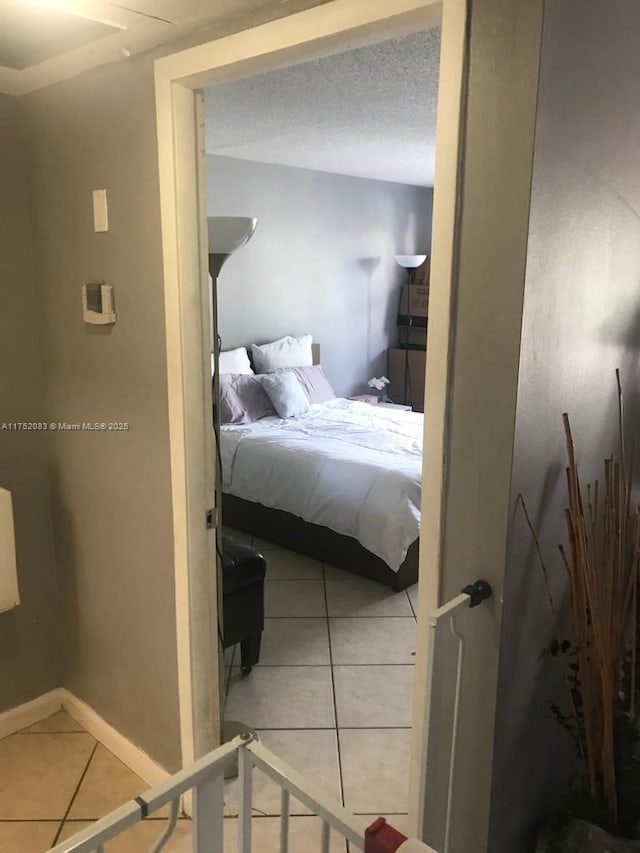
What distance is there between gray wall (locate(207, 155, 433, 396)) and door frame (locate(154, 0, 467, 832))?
3113mm

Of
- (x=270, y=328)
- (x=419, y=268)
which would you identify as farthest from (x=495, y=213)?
(x=419, y=268)

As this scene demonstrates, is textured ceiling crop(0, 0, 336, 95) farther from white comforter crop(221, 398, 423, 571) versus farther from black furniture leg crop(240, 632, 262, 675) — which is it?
white comforter crop(221, 398, 423, 571)

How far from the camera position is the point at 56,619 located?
8.52 feet

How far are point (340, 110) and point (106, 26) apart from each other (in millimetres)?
1932

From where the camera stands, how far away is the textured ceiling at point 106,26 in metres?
1.53

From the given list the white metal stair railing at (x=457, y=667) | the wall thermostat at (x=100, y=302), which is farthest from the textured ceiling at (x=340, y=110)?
the white metal stair railing at (x=457, y=667)

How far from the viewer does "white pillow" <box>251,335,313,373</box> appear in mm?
5105

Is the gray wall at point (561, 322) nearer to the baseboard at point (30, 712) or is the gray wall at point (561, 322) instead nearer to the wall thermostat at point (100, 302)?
the wall thermostat at point (100, 302)

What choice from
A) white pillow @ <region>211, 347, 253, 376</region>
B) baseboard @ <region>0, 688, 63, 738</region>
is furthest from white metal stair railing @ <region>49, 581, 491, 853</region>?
white pillow @ <region>211, 347, 253, 376</region>

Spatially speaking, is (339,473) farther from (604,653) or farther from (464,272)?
(464,272)

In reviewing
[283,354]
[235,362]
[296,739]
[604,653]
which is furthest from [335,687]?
[283,354]

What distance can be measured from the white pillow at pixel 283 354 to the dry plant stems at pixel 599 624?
146 inches

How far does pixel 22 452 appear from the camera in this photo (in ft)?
7.91

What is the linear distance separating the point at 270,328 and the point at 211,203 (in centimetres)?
108
